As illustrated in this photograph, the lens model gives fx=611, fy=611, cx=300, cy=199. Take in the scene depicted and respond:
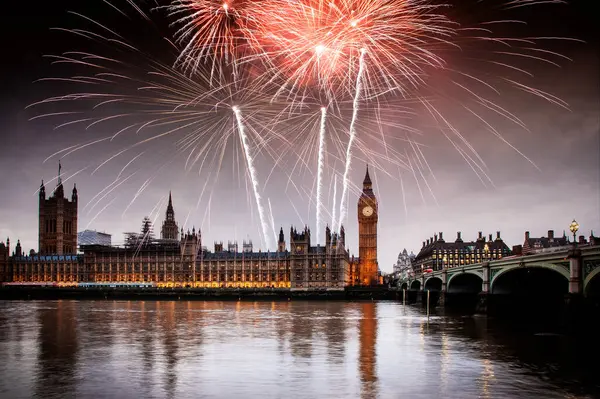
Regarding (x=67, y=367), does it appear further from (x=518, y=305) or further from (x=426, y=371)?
(x=518, y=305)

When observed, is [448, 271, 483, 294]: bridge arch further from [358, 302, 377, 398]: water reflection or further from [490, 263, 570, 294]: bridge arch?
[358, 302, 377, 398]: water reflection

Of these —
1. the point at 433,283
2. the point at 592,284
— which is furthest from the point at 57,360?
the point at 433,283

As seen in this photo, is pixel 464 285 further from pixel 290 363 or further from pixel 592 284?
pixel 290 363

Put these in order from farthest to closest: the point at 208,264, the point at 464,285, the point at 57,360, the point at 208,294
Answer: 1. the point at 208,264
2. the point at 208,294
3. the point at 464,285
4. the point at 57,360

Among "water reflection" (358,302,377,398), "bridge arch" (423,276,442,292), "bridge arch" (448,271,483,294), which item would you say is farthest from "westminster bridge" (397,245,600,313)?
"water reflection" (358,302,377,398)

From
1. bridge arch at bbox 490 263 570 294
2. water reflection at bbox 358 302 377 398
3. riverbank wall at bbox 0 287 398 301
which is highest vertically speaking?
bridge arch at bbox 490 263 570 294

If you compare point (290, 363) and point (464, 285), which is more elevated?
point (290, 363)

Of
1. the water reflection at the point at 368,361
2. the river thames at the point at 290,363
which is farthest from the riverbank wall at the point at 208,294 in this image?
the river thames at the point at 290,363

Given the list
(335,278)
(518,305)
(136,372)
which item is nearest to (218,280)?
(335,278)
